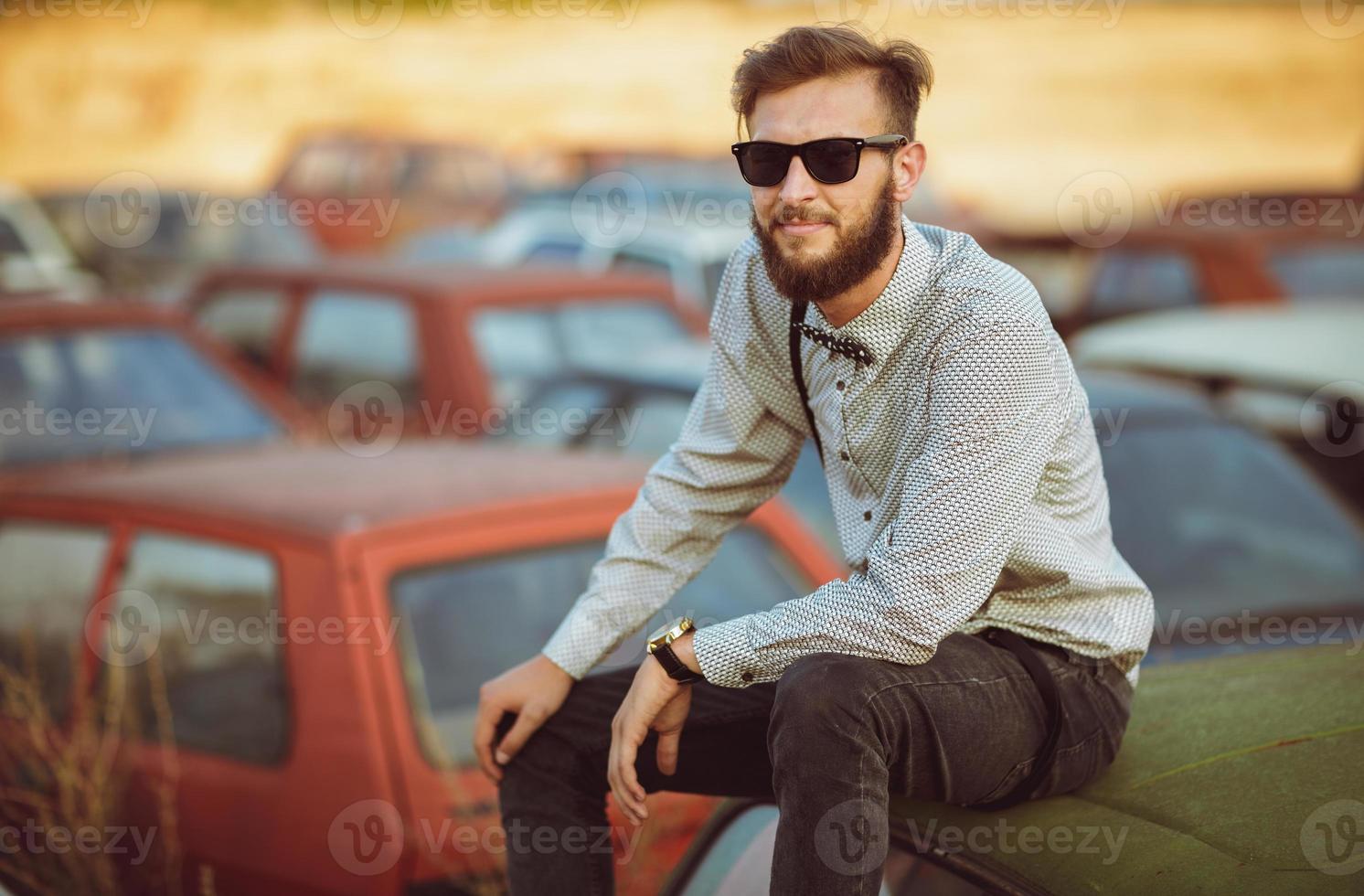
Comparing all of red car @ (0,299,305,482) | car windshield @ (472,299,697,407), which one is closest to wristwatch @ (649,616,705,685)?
red car @ (0,299,305,482)

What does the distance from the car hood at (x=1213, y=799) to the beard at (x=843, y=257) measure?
2.60ft

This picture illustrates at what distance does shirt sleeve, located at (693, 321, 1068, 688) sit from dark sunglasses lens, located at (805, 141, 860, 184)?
0.31 meters

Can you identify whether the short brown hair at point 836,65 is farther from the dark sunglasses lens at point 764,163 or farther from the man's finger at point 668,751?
A: the man's finger at point 668,751

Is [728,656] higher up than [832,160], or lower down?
lower down

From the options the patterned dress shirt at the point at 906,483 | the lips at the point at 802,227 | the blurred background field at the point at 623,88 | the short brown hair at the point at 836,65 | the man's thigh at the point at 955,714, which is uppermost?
the short brown hair at the point at 836,65

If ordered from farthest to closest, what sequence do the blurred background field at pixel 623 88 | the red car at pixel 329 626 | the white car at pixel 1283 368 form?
1. the blurred background field at pixel 623 88
2. the white car at pixel 1283 368
3. the red car at pixel 329 626

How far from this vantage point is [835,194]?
2.47 meters

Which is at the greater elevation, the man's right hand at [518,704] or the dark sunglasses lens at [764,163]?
the dark sunglasses lens at [764,163]

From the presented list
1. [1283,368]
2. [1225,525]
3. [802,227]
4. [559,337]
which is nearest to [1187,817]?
[802,227]

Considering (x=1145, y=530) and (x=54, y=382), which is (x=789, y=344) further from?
(x=54, y=382)

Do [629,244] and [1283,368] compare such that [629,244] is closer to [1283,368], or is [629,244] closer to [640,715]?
[1283,368]

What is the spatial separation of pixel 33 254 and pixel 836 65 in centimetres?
1301

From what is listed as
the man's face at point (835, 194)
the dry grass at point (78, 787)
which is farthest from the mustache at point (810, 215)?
the dry grass at point (78, 787)

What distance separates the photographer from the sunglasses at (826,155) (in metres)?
2.45
